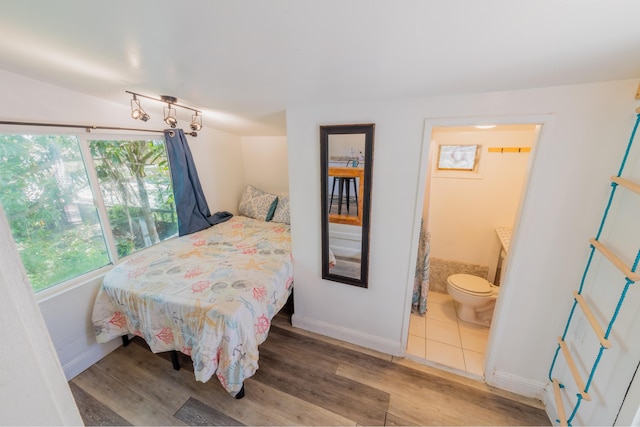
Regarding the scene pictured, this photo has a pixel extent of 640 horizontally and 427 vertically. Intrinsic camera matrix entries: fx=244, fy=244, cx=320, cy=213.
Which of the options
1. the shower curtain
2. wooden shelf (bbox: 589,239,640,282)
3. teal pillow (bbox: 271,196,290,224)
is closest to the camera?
wooden shelf (bbox: 589,239,640,282)

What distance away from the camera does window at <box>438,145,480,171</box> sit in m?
2.49

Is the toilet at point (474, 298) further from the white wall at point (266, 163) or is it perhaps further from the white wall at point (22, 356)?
the white wall at point (22, 356)

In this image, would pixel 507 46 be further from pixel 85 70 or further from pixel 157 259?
pixel 157 259

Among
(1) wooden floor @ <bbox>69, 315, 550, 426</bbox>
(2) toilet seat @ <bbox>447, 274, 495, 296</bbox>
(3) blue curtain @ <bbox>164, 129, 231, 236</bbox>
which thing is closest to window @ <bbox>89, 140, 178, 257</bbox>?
(3) blue curtain @ <bbox>164, 129, 231, 236</bbox>

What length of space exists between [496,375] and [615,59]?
199 centimetres

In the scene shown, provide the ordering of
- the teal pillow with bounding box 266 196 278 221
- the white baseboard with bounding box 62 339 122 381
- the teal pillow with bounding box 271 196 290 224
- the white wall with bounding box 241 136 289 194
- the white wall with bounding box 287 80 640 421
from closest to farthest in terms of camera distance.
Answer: the white wall with bounding box 287 80 640 421 < the white baseboard with bounding box 62 339 122 381 < the teal pillow with bounding box 271 196 290 224 < the teal pillow with bounding box 266 196 278 221 < the white wall with bounding box 241 136 289 194

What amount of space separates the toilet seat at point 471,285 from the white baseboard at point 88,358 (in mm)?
3188

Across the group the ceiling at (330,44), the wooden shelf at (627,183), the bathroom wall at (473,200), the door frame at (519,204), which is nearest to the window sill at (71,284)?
the ceiling at (330,44)

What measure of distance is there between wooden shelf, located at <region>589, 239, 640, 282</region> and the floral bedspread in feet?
6.32

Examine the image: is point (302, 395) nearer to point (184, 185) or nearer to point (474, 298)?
point (474, 298)

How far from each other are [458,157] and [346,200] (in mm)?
1504

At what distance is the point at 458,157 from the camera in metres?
2.55

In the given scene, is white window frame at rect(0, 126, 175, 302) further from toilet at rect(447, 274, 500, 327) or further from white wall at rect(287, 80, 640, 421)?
toilet at rect(447, 274, 500, 327)

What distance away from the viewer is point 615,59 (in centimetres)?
101
